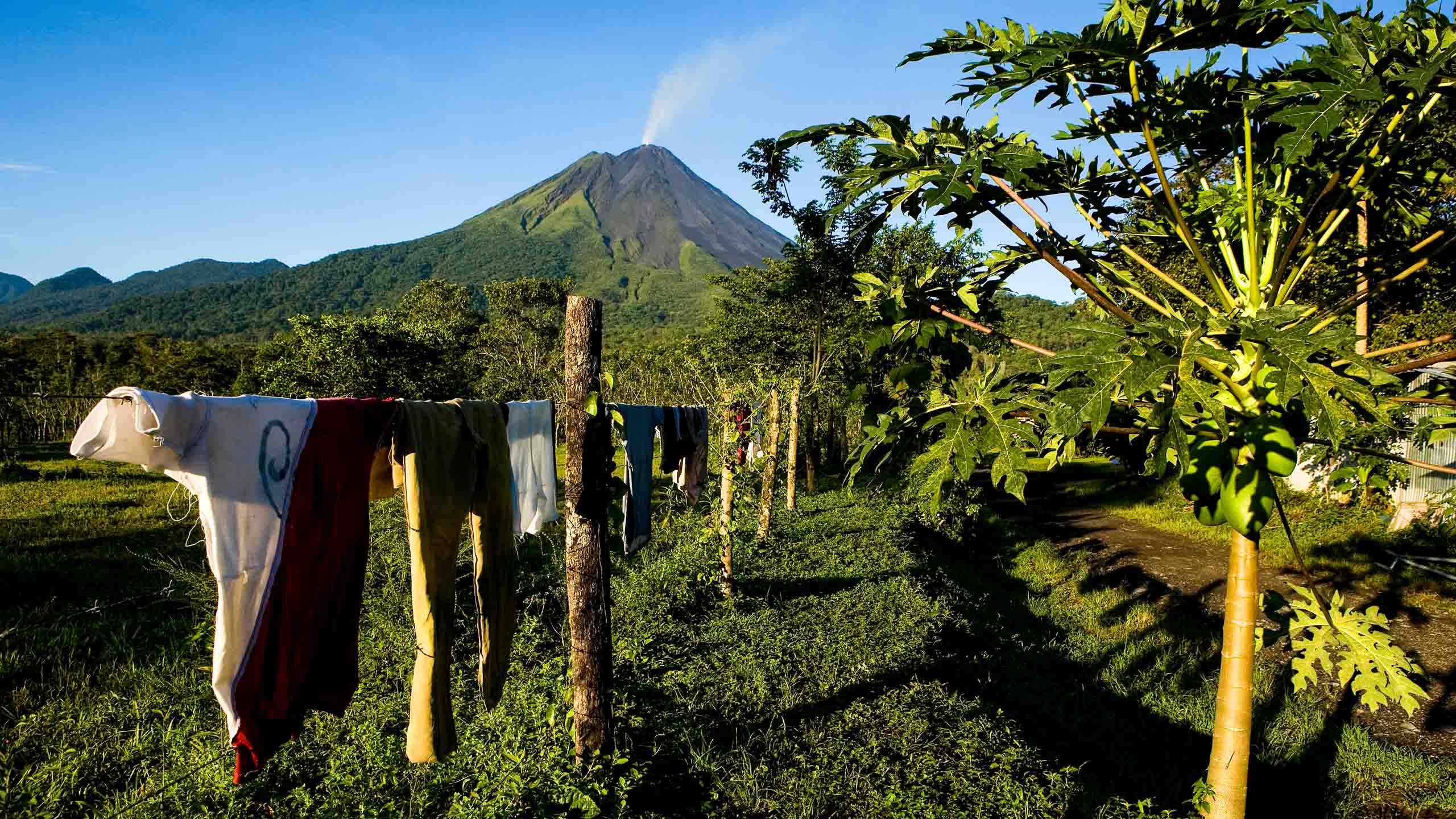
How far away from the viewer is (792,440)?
10562 millimetres

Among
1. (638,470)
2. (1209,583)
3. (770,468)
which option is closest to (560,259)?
(770,468)

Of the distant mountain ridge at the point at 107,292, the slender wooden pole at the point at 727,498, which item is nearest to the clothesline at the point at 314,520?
the slender wooden pole at the point at 727,498

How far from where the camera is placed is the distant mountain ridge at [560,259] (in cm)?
A: 10631

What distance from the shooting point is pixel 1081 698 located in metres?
5.30

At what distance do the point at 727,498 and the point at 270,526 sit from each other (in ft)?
16.2

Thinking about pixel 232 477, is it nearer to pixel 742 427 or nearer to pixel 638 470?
pixel 638 470

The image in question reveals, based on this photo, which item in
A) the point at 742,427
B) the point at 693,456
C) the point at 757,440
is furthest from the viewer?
the point at 757,440

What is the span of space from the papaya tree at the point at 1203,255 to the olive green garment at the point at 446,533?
4.82 ft

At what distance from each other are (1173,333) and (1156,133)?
3.05 feet

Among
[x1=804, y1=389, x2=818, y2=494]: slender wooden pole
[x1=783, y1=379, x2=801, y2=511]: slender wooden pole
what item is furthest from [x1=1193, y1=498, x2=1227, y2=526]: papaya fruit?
[x1=804, y1=389, x2=818, y2=494]: slender wooden pole

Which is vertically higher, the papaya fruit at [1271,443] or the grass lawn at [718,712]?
the papaya fruit at [1271,443]

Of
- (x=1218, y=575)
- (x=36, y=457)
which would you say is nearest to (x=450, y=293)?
(x=36, y=457)

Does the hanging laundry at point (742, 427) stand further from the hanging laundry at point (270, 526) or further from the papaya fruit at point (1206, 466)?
the papaya fruit at point (1206, 466)

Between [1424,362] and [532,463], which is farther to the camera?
[532,463]
